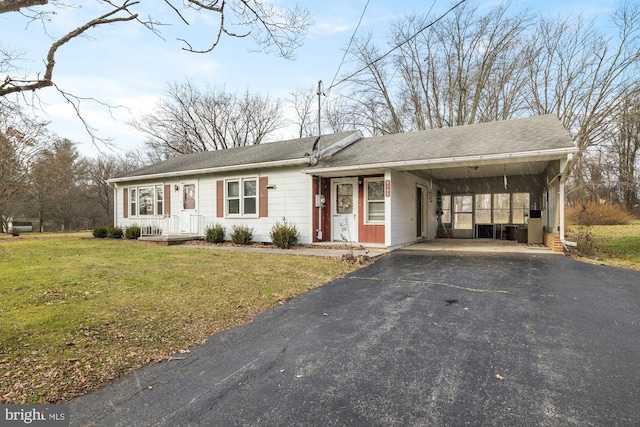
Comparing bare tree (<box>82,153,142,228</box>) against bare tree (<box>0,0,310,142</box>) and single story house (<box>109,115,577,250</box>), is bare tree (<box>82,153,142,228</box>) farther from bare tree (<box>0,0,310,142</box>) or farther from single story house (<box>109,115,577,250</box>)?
bare tree (<box>0,0,310,142</box>)

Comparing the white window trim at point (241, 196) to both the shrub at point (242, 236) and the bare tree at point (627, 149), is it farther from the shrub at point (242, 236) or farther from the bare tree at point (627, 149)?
the bare tree at point (627, 149)

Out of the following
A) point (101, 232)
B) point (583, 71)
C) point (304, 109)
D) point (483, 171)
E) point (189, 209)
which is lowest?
point (101, 232)

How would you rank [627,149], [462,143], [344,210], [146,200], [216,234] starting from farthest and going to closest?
[627,149] < [146,200] < [216,234] < [344,210] < [462,143]

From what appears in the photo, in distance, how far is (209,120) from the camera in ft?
90.8

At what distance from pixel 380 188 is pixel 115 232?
11.7 meters

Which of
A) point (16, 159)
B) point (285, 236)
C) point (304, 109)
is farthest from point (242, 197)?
point (304, 109)

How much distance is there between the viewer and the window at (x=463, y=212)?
45.2 ft

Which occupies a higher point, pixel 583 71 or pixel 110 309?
pixel 583 71

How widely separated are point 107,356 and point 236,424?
61.4 inches

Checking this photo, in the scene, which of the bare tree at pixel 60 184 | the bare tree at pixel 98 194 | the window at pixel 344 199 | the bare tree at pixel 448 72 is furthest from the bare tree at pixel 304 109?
the window at pixel 344 199

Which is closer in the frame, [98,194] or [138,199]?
[138,199]

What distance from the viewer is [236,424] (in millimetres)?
1883

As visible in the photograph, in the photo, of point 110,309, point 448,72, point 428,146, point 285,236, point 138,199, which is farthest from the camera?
point 448,72

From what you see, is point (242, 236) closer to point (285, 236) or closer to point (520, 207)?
point (285, 236)
